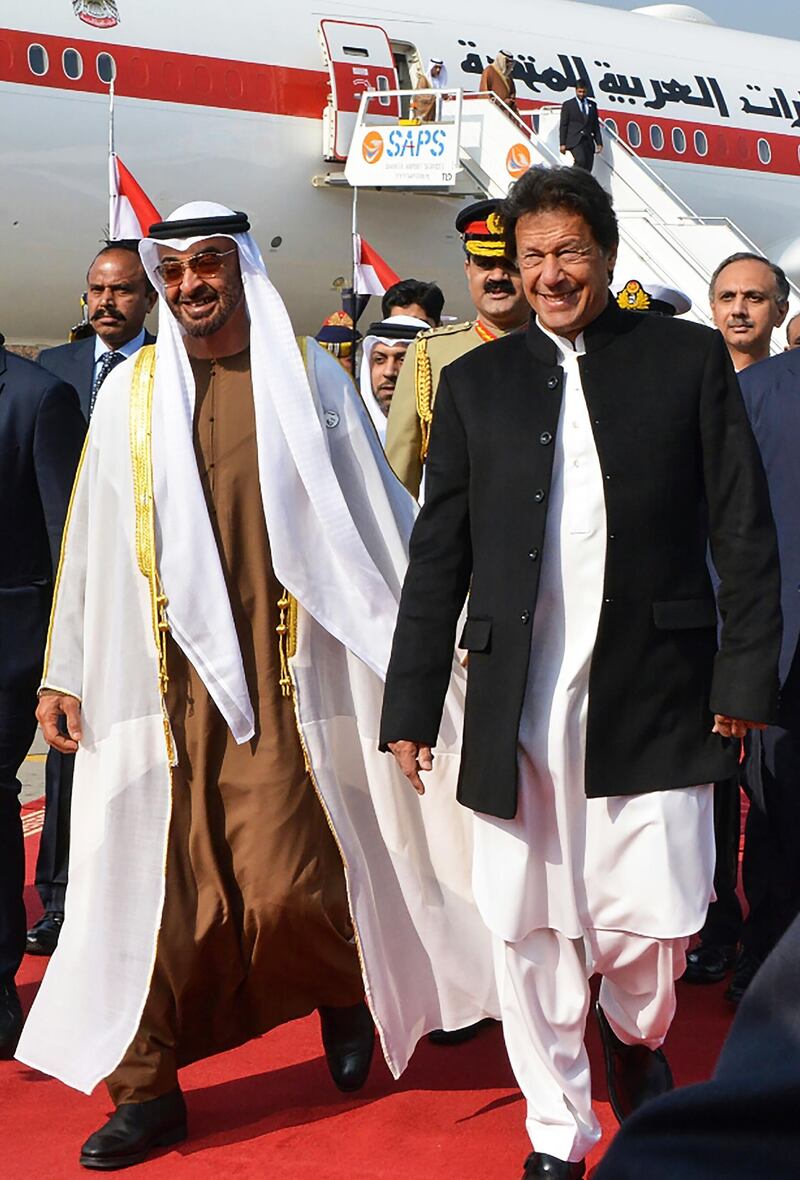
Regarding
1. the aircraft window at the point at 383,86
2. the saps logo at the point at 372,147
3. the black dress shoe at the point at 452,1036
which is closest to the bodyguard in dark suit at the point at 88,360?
the black dress shoe at the point at 452,1036

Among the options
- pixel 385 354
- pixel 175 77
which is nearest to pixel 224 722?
pixel 385 354

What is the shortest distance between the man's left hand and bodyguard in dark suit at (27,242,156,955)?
8.17ft

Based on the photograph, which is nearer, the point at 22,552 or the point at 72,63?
the point at 22,552

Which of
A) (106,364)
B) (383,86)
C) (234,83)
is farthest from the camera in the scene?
(383,86)

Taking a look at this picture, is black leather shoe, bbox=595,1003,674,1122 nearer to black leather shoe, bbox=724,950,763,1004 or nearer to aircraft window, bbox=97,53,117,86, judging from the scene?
black leather shoe, bbox=724,950,763,1004

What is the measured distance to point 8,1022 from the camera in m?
4.22

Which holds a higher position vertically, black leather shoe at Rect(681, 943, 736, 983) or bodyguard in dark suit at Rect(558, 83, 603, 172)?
bodyguard in dark suit at Rect(558, 83, 603, 172)

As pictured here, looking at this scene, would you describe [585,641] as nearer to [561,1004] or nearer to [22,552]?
[561,1004]

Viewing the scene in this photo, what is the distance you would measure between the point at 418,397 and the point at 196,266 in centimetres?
92

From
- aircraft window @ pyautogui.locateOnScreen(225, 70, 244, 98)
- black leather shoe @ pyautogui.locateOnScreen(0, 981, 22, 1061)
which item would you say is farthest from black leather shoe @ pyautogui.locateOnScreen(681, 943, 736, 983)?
aircraft window @ pyautogui.locateOnScreen(225, 70, 244, 98)

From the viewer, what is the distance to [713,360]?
10.7 ft

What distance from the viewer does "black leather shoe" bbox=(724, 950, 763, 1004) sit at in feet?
14.9

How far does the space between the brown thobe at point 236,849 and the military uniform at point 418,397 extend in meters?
0.83

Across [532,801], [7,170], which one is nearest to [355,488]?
[532,801]
